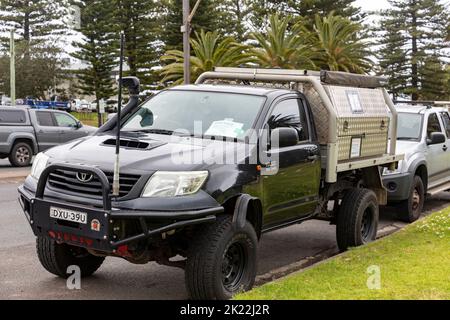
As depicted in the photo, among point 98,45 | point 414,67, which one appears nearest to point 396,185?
point 98,45

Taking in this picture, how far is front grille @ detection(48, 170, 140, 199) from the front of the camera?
15.9ft

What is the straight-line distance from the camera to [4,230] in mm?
8578

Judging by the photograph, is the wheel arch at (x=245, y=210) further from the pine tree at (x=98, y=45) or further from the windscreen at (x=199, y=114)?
the pine tree at (x=98, y=45)

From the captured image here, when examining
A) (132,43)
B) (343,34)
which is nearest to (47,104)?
(132,43)

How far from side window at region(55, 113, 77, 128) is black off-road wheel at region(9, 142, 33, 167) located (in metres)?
1.32

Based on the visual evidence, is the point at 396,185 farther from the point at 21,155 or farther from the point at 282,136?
the point at 21,155

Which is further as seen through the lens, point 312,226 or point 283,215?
point 312,226

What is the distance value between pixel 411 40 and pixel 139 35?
880 inches

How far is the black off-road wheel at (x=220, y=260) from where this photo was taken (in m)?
4.97

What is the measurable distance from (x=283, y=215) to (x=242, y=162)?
39.1 inches

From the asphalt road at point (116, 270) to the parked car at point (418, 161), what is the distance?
4.20ft

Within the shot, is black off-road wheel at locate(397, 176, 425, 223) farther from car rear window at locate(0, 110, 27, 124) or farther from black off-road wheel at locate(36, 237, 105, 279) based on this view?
car rear window at locate(0, 110, 27, 124)

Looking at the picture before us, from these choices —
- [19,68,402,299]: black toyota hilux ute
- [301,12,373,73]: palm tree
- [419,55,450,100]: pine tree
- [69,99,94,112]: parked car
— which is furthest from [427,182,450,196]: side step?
[69,99,94,112]: parked car

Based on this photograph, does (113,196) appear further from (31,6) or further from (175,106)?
(31,6)
